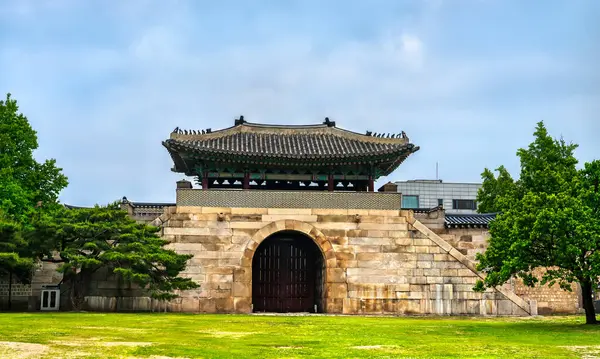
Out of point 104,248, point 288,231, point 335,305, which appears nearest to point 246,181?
point 288,231

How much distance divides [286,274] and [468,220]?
398 inches

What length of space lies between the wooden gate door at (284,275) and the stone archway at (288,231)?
2241mm

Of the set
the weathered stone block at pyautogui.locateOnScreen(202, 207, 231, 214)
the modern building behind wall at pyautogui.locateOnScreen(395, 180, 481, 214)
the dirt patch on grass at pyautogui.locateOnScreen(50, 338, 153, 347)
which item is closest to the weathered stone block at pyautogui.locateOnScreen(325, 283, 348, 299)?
the weathered stone block at pyautogui.locateOnScreen(202, 207, 231, 214)

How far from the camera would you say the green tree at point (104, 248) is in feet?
88.8

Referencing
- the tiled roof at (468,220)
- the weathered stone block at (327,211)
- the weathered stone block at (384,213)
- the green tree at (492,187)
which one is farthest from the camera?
the green tree at (492,187)

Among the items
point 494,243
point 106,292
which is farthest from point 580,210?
point 106,292

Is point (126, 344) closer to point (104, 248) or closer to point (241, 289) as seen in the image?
point (104, 248)

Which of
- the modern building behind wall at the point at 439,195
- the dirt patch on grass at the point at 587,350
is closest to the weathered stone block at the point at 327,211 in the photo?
the dirt patch on grass at the point at 587,350

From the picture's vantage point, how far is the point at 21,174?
3431 centimetres

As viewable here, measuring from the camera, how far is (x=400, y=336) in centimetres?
1831

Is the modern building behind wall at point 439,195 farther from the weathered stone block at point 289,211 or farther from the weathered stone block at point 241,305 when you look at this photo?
the weathered stone block at point 241,305

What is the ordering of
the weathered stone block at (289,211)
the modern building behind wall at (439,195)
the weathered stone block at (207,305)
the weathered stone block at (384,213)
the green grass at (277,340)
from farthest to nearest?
the modern building behind wall at (439,195) < the weathered stone block at (384,213) < the weathered stone block at (289,211) < the weathered stone block at (207,305) < the green grass at (277,340)

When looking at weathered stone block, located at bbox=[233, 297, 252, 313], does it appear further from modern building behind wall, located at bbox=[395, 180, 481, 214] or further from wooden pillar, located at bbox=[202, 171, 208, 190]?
modern building behind wall, located at bbox=[395, 180, 481, 214]

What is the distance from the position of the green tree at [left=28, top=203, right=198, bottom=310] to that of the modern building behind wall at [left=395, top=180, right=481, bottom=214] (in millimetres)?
37326
